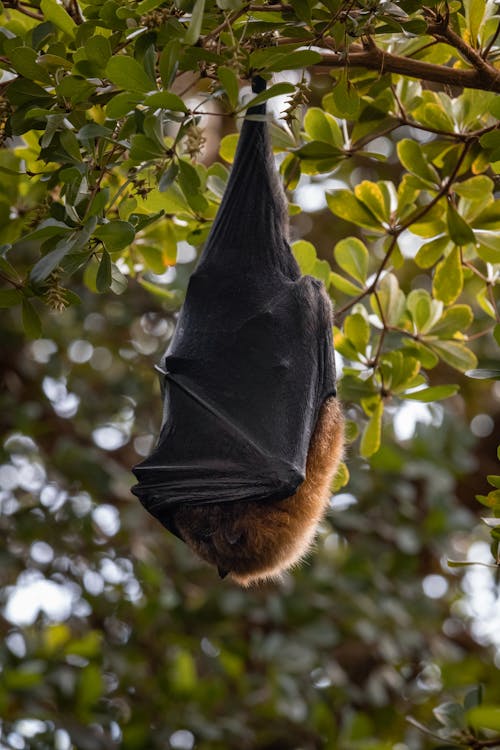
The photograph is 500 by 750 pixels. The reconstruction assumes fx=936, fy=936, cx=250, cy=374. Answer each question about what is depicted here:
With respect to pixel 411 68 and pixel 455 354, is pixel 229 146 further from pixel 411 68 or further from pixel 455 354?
pixel 455 354

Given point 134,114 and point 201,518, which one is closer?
point 134,114

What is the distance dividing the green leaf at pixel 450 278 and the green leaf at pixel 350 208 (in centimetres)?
22

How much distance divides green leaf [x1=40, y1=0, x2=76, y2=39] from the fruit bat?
64 centimetres

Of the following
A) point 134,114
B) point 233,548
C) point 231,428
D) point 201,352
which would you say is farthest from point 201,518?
point 134,114

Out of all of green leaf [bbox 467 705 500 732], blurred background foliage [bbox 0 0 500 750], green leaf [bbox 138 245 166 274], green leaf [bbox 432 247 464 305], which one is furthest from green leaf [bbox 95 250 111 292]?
green leaf [bbox 467 705 500 732]

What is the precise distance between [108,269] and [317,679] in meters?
4.63

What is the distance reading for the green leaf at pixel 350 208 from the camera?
2.72 meters

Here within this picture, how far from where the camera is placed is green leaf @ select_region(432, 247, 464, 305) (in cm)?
275

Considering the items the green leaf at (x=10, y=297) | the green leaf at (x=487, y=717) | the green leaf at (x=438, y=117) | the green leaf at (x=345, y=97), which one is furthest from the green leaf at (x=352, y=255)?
the green leaf at (x=487, y=717)

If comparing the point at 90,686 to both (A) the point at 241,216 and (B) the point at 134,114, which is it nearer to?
(A) the point at 241,216

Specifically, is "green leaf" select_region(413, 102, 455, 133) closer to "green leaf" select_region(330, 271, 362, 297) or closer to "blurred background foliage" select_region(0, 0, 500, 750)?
"blurred background foliage" select_region(0, 0, 500, 750)

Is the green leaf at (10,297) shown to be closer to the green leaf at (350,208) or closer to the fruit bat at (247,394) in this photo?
the fruit bat at (247,394)

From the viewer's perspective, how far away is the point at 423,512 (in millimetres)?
6734

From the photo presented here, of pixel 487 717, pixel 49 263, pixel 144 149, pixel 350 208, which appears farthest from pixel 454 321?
pixel 487 717
